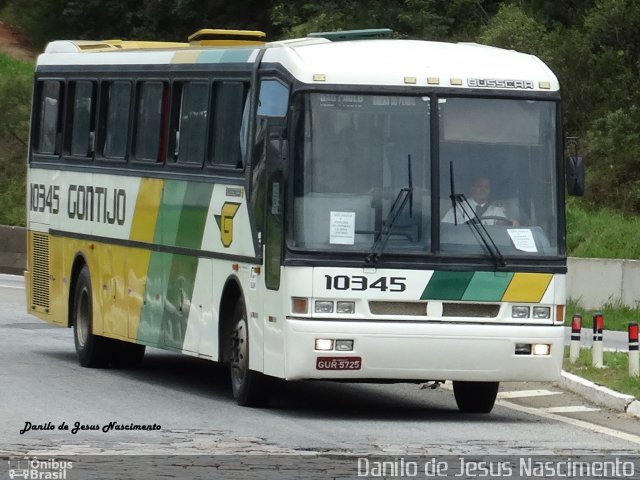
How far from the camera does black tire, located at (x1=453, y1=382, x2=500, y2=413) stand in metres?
15.8

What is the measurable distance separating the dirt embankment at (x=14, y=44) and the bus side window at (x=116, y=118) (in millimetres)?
34771

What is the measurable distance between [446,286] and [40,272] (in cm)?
824

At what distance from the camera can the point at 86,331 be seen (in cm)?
1998

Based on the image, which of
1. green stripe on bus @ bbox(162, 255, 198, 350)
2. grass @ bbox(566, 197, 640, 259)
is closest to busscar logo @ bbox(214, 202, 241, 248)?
green stripe on bus @ bbox(162, 255, 198, 350)

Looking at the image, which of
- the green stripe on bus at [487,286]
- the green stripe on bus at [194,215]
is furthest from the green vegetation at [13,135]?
the green stripe on bus at [487,286]

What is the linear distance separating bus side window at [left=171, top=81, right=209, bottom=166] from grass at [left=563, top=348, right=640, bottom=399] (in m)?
4.37

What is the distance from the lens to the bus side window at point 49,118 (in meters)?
21.1

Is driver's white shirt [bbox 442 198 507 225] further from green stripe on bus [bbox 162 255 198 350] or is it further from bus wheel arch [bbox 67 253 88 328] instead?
bus wheel arch [bbox 67 253 88 328]

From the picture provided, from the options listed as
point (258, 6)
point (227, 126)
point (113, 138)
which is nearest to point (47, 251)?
point (113, 138)

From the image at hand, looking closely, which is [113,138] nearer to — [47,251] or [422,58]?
[47,251]

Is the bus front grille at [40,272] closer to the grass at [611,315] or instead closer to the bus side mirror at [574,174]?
the bus side mirror at [574,174]

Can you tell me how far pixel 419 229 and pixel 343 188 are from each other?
70 cm

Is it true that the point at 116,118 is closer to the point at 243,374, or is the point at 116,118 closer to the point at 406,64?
the point at 243,374

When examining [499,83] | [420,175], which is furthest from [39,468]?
[499,83]
